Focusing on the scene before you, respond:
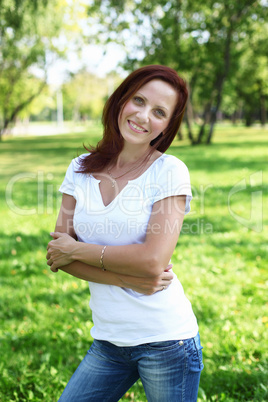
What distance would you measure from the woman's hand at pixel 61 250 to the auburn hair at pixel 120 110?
0.36m

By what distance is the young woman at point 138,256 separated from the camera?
173 cm

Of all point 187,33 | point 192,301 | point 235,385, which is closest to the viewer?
point 235,385

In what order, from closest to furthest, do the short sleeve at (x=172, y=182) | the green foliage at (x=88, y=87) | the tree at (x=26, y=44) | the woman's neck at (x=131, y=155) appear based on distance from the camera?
the short sleeve at (x=172, y=182), the woman's neck at (x=131, y=155), the tree at (x=26, y=44), the green foliage at (x=88, y=87)

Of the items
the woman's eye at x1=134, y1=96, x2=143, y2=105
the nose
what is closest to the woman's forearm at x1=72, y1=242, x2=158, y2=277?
the nose

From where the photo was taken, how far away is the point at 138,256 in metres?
1.72

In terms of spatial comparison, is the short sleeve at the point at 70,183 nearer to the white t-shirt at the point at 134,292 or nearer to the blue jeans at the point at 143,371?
the white t-shirt at the point at 134,292

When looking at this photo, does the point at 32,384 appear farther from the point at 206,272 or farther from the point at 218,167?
the point at 218,167

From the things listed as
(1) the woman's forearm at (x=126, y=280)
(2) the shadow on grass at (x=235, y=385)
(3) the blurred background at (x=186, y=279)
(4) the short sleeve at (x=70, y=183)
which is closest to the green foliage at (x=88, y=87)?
(3) the blurred background at (x=186, y=279)

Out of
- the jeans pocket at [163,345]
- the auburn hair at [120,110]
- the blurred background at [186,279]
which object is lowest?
the blurred background at [186,279]

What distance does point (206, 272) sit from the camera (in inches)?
197

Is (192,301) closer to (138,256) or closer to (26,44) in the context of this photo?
(138,256)

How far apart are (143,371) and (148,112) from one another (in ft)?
3.87

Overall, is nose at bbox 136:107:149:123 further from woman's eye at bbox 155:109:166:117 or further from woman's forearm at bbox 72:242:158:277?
woman's forearm at bbox 72:242:158:277

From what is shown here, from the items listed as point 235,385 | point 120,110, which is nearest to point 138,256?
point 120,110
